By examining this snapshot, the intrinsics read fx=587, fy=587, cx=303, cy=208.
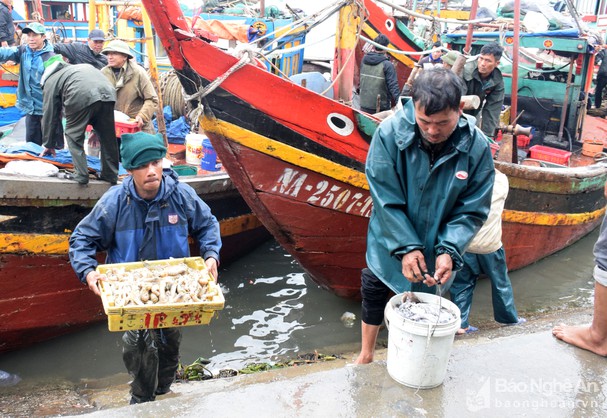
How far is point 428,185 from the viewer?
2791 mm

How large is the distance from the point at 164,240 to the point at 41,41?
4.76m

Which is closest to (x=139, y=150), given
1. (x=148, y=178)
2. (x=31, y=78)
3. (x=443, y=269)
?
(x=148, y=178)

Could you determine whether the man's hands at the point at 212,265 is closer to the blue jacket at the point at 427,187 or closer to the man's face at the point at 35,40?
the blue jacket at the point at 427,187

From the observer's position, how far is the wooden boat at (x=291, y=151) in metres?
4.75

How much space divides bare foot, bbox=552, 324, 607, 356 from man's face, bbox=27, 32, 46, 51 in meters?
6.33

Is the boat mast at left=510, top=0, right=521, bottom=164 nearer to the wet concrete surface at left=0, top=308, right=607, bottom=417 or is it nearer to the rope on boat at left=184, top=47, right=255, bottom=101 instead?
the rope on boat at left=184, top=47, right=255, bottom=101

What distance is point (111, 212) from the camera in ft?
10.5

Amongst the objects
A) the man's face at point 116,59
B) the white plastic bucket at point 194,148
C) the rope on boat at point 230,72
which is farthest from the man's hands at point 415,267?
the man's face at point 116,59

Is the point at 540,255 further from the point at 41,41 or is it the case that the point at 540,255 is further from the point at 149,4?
the point at 41,41

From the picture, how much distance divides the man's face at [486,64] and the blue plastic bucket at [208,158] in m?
2.84

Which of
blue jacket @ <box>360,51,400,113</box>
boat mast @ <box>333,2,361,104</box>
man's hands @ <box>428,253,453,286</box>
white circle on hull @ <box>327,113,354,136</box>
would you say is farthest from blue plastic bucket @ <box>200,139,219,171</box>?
man's hands @ <box>428,253,453,286</box>

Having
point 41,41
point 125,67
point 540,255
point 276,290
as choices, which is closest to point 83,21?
point 41,41

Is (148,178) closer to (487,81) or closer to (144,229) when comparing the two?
(144,229)

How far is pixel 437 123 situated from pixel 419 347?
101 centimetres
